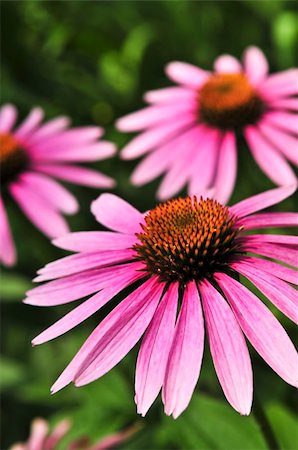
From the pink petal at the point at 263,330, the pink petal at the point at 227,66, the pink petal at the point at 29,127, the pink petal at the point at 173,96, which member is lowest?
the pink petal at the point at 263,330

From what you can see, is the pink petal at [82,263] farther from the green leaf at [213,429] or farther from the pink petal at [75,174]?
the pink petal at [75,174]

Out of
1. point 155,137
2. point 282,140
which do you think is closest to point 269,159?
point 282,140

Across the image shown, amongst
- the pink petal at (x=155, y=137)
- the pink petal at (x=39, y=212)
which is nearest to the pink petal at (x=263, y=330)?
the pink petal at (x=39, y=212)

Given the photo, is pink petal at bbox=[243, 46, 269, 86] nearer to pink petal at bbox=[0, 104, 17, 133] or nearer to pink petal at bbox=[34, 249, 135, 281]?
pink petal at bbox=[0, 104, 17, 133]

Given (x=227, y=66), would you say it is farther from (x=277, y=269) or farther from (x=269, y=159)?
(x=277, y=269)

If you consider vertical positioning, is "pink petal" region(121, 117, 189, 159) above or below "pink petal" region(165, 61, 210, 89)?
below

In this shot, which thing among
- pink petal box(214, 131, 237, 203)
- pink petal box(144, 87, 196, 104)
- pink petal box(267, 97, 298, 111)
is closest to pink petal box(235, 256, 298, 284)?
pink petal box(214, 131, 237, 203)

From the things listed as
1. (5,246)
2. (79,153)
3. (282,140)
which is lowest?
(5,246)

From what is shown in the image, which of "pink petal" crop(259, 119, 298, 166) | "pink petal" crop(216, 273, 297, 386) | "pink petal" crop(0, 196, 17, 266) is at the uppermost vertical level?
"pink petal" crop(259, 119, 298, 166)
